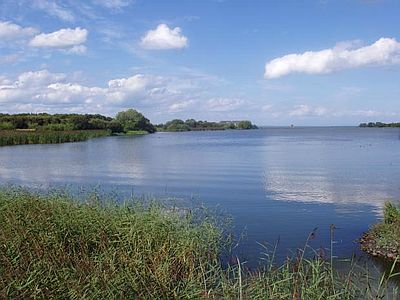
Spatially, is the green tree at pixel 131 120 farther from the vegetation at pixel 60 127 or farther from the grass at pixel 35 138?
the grass at pixel 35 138

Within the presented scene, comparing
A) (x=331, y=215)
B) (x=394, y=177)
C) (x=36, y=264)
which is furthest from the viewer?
(x=394, y=177)

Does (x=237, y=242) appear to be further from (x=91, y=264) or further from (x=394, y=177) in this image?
(x=394, y=177)

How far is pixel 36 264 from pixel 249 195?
14.4 metres

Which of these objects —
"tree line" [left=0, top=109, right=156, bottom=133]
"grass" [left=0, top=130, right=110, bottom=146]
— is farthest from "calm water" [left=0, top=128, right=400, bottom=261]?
"tree line" [left=0, top=109, right=156, bottom=133]

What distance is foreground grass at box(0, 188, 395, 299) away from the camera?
6668mm

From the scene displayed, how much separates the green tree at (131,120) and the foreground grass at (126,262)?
10779 cm

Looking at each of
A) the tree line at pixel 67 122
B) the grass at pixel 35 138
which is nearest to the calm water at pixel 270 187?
the grass at pixel 35 138

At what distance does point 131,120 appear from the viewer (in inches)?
Answer: 4838

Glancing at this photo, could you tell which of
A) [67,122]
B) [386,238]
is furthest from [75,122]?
[386,238]

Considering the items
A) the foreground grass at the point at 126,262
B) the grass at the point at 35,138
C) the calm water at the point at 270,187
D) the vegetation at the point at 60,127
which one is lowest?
the calm water at the point at 270,187

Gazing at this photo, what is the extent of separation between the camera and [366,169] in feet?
107

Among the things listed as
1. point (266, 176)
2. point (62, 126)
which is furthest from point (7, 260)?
point (62, 126)

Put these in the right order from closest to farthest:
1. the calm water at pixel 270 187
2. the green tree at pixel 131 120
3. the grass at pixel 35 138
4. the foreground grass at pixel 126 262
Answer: the foreground grass at pixel 126 262, the calm water at pixel 270 187, the grass at pixel 35 138, the green tree at pixel 131 120

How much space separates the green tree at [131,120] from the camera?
120 m
